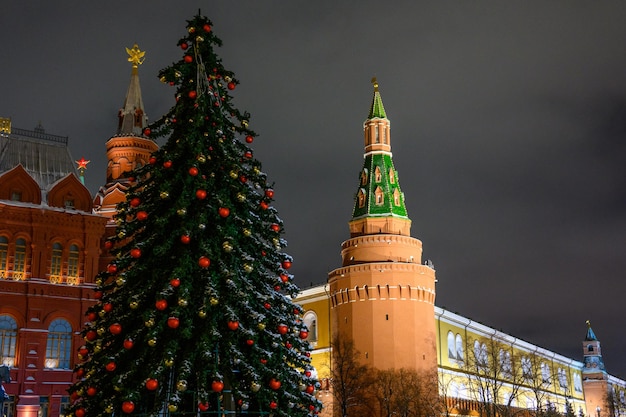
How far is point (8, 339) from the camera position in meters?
33.6

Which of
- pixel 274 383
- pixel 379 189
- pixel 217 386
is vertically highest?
pixel 379 189

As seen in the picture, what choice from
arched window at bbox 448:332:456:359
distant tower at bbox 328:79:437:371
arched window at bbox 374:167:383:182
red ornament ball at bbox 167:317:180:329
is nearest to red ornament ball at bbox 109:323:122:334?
red ornament ball at bbox 167:317:180:329

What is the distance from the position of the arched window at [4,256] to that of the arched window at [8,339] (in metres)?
2.11

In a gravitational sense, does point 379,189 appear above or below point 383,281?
above

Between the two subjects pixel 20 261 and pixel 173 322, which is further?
pixel 20 261

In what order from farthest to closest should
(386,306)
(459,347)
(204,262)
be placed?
(459,347)
(386,306)
(204,262)

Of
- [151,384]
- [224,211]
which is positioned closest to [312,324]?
[224,211]

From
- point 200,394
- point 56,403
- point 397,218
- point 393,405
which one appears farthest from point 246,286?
point 397,218

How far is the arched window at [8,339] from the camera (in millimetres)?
33312

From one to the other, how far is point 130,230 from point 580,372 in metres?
100

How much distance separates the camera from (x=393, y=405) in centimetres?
4591

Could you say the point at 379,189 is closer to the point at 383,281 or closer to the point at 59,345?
the point at 383,281

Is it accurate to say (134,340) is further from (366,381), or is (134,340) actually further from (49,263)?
(366,381)

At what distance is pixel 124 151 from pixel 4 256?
13546 millimetres
